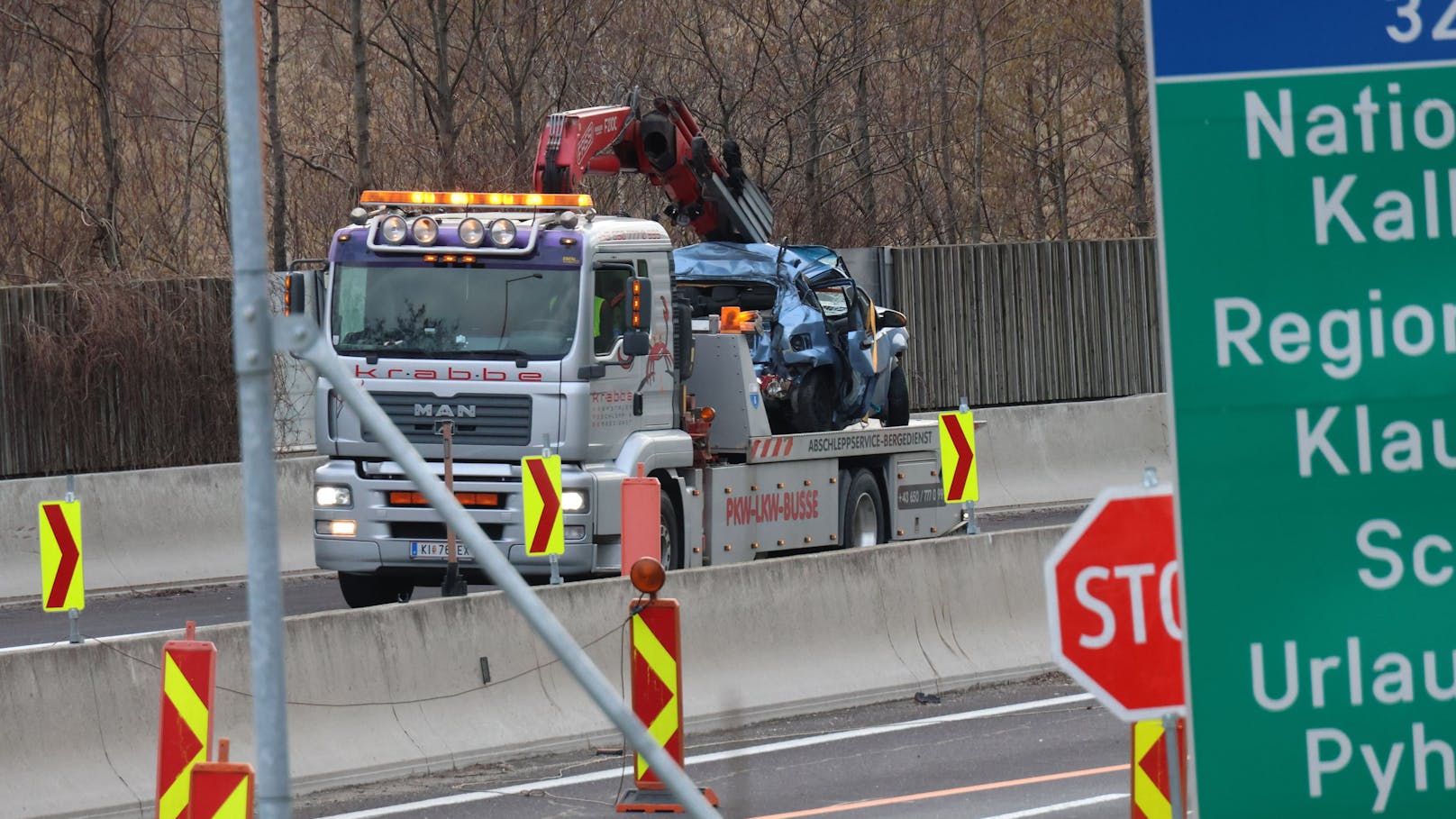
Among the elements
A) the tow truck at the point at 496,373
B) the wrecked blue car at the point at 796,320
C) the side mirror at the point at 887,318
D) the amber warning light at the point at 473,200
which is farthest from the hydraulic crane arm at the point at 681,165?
the tow truck at the point at 496,373

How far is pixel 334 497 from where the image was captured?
15930mm

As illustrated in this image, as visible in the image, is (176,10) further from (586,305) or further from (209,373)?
(586,305)

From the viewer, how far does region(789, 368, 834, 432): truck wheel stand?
1900cm

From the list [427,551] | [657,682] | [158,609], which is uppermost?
[427,551]

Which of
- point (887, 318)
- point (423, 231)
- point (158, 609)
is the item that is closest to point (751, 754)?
point (423, 231)

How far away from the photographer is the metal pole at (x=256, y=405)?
4.37 m

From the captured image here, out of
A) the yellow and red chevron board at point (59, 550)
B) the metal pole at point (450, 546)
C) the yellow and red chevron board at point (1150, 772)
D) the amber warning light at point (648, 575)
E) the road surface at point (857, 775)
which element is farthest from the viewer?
the metal pole at point (450, 546)

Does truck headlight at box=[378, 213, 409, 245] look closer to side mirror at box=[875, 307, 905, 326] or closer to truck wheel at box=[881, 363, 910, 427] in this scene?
side mirror at box=[875, 307, 905, 326]

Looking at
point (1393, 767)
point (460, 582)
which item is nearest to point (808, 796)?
point (460, 582)

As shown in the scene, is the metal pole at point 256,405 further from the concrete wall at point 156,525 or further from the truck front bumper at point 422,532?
the concrete wall at point 156,525

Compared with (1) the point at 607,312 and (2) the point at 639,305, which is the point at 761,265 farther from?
(2) the point at 639,305

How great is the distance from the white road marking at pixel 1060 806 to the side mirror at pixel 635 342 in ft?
20.2

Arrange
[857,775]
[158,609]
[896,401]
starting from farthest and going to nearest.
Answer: [896,401], [158,609], [857,775]

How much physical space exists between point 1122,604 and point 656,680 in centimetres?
472
